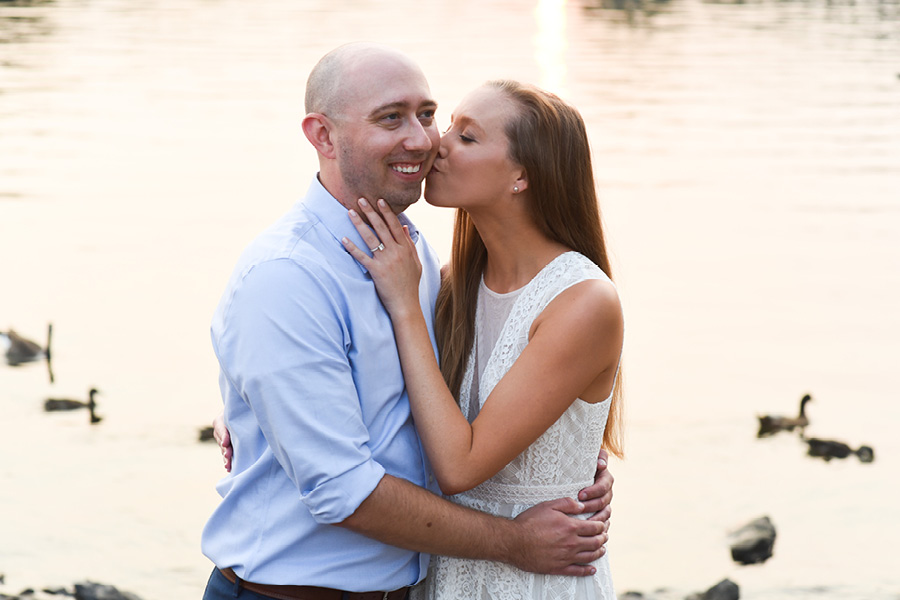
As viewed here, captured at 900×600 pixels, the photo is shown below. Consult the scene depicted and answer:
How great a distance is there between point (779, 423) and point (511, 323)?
7603 millimetres

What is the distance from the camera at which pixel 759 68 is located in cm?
3522

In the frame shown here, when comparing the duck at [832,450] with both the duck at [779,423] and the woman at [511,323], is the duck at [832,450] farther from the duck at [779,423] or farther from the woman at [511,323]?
the woman at [511,323]

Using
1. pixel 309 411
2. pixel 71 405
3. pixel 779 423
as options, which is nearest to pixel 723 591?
pixel 779 423

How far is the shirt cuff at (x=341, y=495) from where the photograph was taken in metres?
2.53

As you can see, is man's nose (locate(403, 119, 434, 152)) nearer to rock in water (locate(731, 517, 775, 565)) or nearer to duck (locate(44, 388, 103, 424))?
rock in water (locate(731, 517, 775, 565))

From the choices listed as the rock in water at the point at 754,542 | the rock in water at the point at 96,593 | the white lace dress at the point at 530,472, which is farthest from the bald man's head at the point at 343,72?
the rock in water at the point at 754,542

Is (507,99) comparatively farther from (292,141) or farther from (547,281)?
(292,141)

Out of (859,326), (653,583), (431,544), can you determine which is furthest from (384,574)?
(859,326)

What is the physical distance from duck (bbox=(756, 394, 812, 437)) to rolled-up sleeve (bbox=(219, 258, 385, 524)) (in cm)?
788

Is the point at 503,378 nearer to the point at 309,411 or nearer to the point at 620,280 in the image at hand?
the point at 309,411

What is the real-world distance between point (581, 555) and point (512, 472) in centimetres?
31

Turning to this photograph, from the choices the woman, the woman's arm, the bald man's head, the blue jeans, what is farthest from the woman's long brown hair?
the blue jeans

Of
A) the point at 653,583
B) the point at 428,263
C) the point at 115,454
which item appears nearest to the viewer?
the point at 428,263

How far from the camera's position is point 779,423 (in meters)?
9.91
